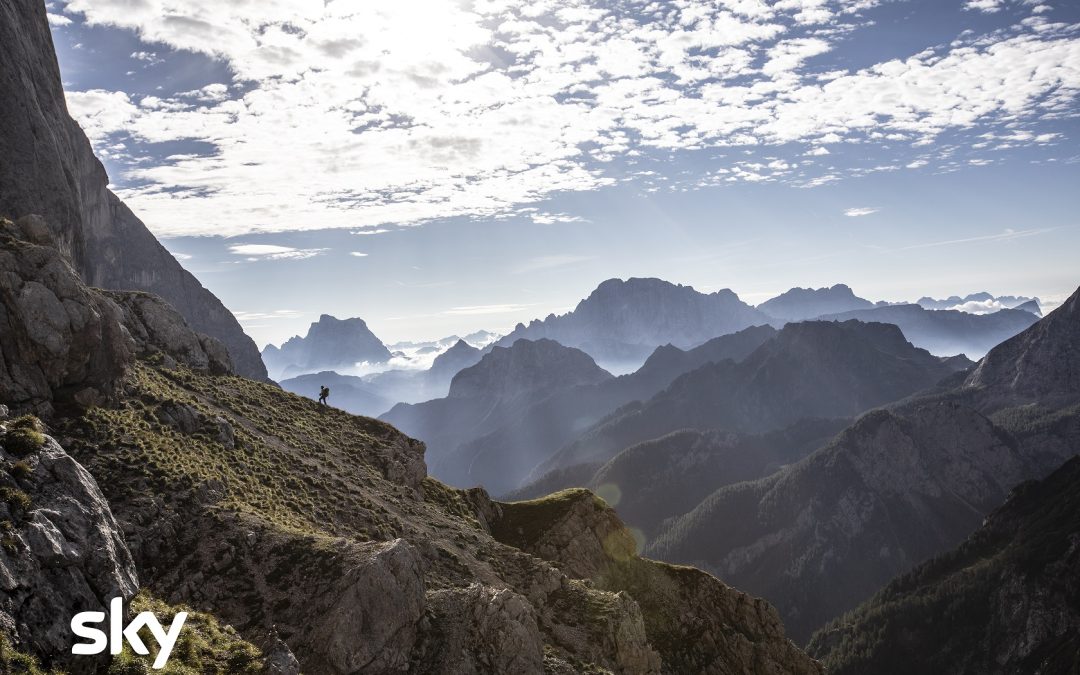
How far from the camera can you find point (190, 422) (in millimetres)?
63031

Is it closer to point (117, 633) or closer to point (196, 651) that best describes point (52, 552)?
point (117, 633)

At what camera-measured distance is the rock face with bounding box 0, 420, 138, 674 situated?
25.5 metres

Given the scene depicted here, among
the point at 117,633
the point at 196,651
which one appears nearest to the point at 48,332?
the point at 196,651

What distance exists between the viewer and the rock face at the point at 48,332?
51.2 m

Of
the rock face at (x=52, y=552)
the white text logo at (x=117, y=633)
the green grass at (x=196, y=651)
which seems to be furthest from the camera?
the green grass at (x=196, y=651)

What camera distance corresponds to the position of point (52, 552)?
1112 inches

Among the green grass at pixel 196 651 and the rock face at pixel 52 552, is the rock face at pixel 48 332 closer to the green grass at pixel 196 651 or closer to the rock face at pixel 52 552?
the rock face at pixel 52 552

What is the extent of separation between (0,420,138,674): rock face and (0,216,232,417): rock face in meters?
23.0

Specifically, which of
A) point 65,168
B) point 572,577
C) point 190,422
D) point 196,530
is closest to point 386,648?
point 196,530

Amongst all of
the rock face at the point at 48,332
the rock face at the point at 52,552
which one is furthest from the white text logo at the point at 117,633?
the rock face at the point at 48,332

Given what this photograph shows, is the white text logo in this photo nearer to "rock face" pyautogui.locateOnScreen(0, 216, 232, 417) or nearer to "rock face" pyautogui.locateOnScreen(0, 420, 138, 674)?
"rock face" pyautogui.locateOnScreen(0, 420, 138, 674)

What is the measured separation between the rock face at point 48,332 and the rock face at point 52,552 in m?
23.0

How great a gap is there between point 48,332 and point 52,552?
116ft

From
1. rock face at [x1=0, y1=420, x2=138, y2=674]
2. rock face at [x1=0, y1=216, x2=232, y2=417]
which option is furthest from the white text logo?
rock face at [x1=0, y1=216, x2=232, y2=417]
